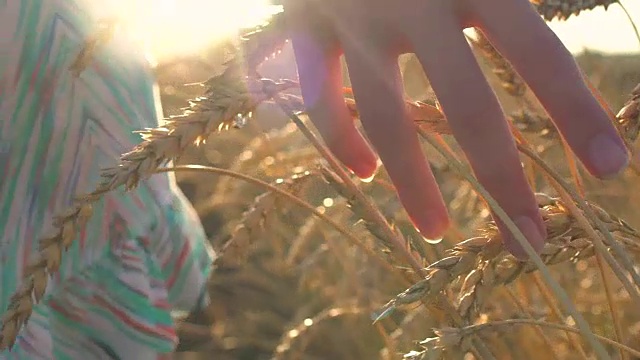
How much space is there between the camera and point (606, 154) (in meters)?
0.40

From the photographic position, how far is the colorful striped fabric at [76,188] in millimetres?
770

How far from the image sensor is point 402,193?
452 millimetres

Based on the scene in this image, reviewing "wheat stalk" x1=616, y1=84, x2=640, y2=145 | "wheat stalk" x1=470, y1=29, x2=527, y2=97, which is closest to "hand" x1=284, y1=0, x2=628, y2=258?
"wheat stalk" x1=616, y1=84, x2=640, y2=145

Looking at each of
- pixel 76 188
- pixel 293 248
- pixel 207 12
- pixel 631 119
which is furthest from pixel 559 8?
pixel 293 248

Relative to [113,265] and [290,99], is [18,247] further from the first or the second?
[290,99]

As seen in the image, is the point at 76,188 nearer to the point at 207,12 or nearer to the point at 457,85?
the point at 207,12

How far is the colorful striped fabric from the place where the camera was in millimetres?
770

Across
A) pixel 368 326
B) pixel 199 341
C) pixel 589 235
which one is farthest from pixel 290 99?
pixel 199 341

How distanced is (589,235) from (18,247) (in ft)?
1.72

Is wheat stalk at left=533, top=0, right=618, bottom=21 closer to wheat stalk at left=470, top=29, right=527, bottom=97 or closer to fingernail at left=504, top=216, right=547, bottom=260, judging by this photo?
wheat stalk at left=470, top=29, right=527, bottom=97

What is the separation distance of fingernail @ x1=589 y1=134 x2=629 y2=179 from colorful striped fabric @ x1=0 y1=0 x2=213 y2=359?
1.63 feet

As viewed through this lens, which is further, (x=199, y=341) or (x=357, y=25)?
(x=199, y=341)

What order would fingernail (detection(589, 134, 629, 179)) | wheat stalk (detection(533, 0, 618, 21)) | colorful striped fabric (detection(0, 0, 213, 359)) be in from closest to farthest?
fingernail (detection(589, 134, 629, 179)) < wheat stalk (detection(533, 0, 618, 21)) < colorful striped fabric (detection(0, 0, 213, 359))

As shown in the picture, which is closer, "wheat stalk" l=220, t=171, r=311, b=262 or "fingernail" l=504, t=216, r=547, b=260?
"fingernail" l=504, t=216, r=547, b=260
